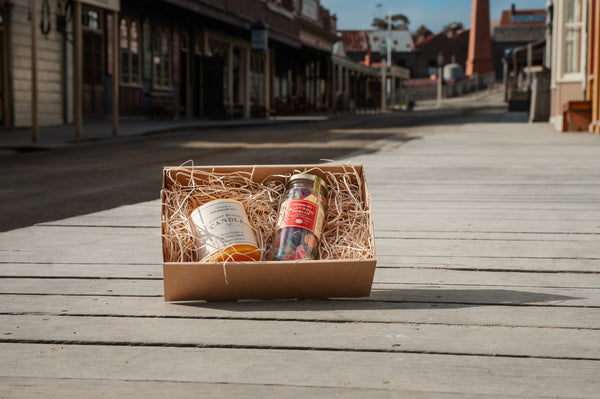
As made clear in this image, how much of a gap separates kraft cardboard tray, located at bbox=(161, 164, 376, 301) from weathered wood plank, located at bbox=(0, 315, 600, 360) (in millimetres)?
195

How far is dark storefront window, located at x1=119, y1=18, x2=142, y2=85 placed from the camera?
72.4 feet

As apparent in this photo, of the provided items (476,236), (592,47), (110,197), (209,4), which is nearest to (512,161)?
(110,197)

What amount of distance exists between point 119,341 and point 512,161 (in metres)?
7.15

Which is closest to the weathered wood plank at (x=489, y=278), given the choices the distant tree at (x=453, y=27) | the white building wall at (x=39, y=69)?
the white building wall at (x=39, y=69)

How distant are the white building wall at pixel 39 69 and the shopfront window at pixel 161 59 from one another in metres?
4.78

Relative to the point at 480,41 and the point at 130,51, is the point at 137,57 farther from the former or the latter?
the point at 480,41

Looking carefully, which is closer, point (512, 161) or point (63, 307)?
point (63, 307)

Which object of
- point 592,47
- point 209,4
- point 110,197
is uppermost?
point 209,4

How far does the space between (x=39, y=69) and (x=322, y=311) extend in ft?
57.0

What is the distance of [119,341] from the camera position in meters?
2.15

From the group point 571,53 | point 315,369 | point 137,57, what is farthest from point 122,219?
point 137,57

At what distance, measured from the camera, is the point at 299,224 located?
2715mm

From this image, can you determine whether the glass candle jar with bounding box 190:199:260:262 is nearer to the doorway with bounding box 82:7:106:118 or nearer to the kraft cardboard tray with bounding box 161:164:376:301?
the kraft cardboard tray with bounding box 161:164:376:301

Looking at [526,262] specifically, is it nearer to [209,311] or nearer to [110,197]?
[209,311]
